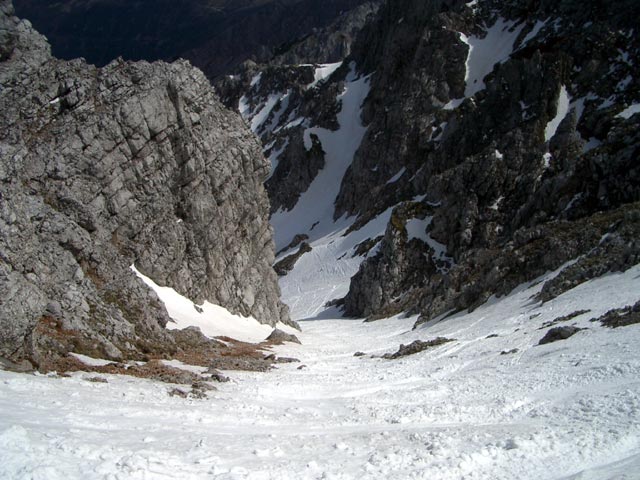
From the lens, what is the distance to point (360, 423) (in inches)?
504

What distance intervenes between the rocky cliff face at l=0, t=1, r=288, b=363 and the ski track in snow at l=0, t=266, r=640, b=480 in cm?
563

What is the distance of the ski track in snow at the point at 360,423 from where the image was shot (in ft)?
27.3

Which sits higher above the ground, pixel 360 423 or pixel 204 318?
pixel 360 423

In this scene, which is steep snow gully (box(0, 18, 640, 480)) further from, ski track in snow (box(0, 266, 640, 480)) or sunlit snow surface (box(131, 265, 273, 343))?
sunlit snow surface (box(131, 265, 273, 343))

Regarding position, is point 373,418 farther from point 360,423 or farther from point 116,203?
point 116,203

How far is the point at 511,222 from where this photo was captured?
64.4m

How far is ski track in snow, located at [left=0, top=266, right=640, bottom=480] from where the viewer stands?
8.34m

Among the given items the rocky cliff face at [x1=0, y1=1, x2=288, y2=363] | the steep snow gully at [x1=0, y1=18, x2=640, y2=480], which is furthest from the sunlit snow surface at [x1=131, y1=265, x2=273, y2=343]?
the steep snow gully at [x1=0, y1=18, x2=640, y2=480]

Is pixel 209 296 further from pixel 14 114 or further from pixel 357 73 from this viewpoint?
pixel 357 73

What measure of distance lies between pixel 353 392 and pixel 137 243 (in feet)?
76.6

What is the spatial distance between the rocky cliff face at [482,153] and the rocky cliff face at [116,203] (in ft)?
65.0

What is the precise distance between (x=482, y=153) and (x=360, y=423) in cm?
6778

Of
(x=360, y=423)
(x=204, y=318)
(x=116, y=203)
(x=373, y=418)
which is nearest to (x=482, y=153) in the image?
(x=204, y=318)

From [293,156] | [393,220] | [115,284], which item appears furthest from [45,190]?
[293,156]
